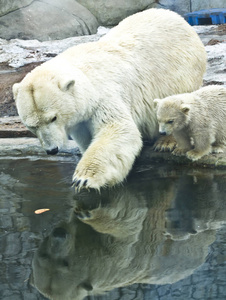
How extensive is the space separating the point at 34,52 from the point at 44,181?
4366 millimetres

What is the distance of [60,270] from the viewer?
248cm

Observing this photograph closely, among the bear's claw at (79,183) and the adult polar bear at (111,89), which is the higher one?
the adult polar bear at (111,89)

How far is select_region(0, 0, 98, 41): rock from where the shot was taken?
9.14 metres

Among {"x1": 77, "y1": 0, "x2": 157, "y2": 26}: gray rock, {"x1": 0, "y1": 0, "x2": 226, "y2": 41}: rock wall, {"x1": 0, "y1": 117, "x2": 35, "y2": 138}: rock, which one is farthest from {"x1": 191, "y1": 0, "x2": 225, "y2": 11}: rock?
{"x1": 0, "y1": 117, "x2": 35, "y2": 138}: rock

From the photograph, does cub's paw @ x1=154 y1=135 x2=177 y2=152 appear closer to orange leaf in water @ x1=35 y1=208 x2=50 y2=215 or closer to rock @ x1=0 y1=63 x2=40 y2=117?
orange leaf in water @ x1=35 y1=208 x2=50 y2=215

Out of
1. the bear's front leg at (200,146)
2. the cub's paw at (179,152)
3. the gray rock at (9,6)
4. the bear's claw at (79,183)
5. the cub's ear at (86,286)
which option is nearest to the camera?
the cub's ear at (86,286)

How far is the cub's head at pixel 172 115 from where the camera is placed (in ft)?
13.6

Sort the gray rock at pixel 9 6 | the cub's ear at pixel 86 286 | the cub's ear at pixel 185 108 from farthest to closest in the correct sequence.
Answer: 1. the gray rock at pixel 9 6
2. the cub's ear at pixel 185 108
3. the cub's ear at pixel 86 286

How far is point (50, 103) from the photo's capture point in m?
3.63

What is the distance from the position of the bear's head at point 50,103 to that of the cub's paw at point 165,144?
1036 millimetres

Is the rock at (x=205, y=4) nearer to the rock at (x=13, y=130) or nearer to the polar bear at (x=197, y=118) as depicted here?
the rock at (x=13, y=130)

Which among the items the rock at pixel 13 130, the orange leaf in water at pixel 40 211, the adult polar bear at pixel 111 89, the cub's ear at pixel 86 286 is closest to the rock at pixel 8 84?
the rock at pixel 13 130

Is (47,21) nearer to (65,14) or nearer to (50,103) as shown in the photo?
(65,14)

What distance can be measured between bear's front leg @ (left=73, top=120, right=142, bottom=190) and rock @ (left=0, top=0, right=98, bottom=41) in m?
5.57
